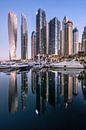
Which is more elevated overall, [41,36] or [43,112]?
[41,36]

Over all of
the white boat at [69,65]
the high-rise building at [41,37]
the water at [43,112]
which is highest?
the high-rise building at [41,37]

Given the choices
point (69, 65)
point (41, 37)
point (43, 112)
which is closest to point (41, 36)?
point (41, 37)

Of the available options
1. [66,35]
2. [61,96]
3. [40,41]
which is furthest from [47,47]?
[61,96]

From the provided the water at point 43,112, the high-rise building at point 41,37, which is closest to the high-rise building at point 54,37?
the high-rise building at point 41,37

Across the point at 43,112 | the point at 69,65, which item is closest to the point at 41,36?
the point at 69,65

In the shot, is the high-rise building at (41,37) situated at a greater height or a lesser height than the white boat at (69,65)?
greater

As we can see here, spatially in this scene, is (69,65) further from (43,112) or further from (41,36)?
(43,112)

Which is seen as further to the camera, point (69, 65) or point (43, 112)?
point (69, 65)

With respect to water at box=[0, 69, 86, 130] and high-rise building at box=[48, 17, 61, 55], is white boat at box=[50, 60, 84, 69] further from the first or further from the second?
water at box=[0, 69, 86, 130]

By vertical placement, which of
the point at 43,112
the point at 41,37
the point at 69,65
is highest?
the point at 41,37

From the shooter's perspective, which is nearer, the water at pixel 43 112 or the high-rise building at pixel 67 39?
the water at pixel 43 112

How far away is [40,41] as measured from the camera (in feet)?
40.5

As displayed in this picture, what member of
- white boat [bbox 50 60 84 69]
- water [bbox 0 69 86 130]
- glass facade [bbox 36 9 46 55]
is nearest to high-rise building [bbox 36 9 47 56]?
glass facade [bbox 36 9 46 55]

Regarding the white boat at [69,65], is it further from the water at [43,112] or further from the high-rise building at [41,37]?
the water at [43,112]
